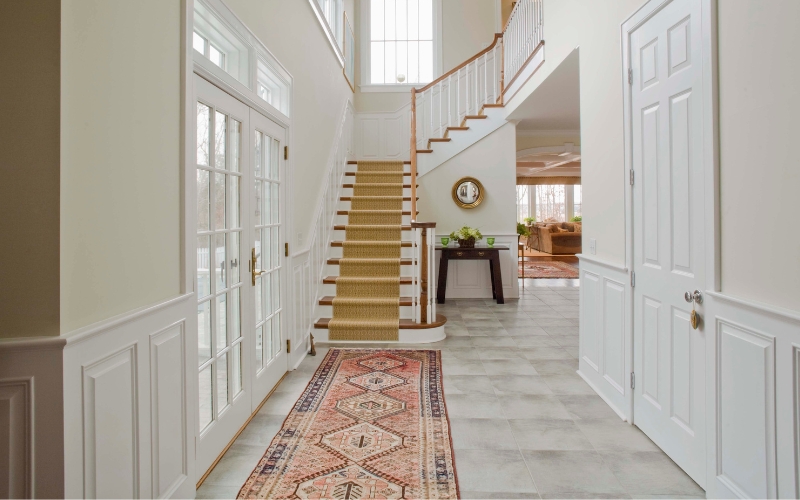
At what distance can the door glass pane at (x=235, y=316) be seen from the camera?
2541 mm

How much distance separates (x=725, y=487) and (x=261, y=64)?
10.8 feet

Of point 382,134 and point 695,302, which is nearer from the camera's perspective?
point 695,302

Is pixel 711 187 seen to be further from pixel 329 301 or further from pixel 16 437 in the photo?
pixel 329 301

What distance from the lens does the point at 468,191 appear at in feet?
22.5

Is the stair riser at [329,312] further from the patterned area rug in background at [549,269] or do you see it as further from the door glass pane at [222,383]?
the patterned area rug in background at [549,269]

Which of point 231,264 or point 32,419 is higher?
point 231,264

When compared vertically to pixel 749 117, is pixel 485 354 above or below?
below

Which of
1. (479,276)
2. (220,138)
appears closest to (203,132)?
(220,138)

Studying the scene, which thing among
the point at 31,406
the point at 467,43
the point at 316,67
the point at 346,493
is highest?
the point at 467,43

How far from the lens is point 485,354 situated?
163 inches

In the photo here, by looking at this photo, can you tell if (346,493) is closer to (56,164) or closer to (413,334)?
(56,164)

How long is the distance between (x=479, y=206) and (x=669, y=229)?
4644 millimetres

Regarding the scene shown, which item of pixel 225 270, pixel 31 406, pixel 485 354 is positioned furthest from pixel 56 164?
pixel 485 354

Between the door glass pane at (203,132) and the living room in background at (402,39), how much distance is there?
637 centimetres
